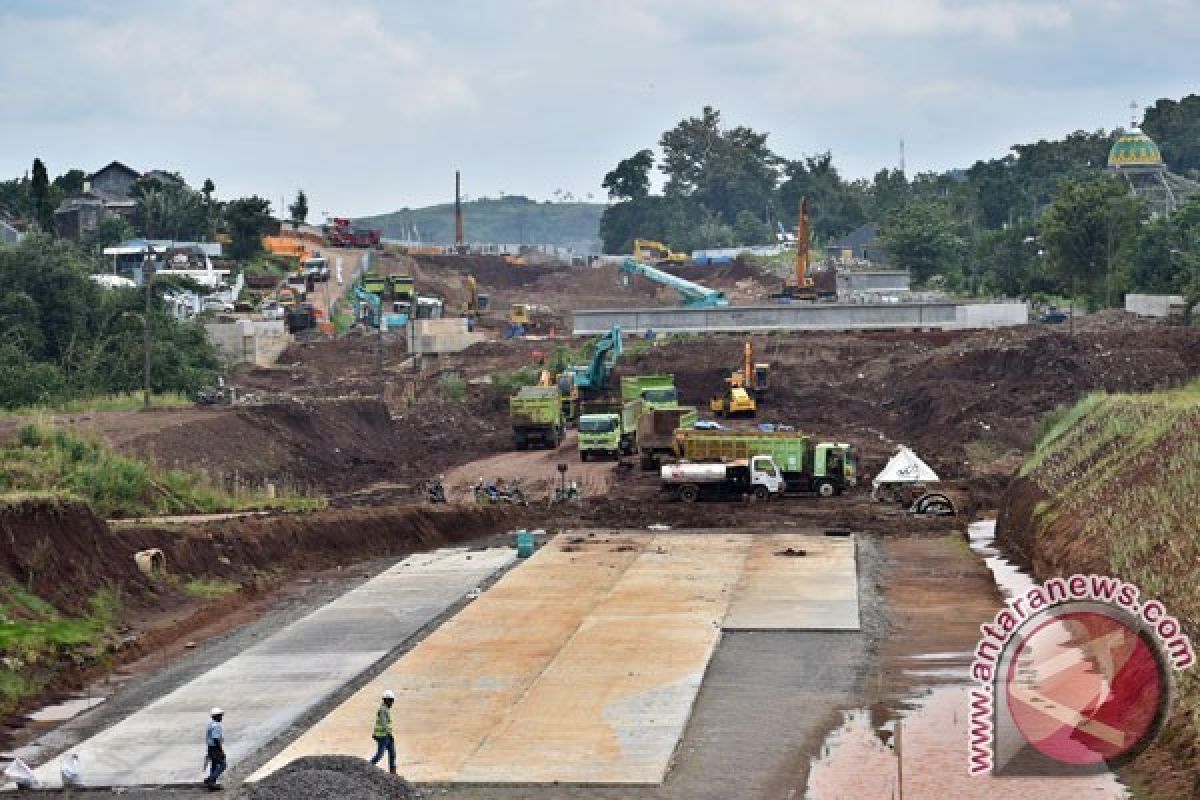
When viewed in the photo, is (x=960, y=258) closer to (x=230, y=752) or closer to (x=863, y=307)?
(x=863, y=307)

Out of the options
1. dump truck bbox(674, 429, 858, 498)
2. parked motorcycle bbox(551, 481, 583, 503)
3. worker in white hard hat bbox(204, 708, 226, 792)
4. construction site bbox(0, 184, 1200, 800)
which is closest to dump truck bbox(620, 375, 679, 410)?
construction site bbox(0, 184, 1200, 800)

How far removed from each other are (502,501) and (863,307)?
50.1 metres

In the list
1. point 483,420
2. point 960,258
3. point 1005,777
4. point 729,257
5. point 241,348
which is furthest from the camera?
point 729,257

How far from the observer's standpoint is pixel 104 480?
195 feet

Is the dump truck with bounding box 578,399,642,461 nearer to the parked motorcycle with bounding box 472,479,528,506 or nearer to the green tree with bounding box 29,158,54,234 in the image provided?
the parked motorcycle with bounding box 472,479,528,506

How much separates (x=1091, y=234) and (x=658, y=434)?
64612 millimetres

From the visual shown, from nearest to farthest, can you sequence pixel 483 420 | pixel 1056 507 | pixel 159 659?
pixel 159 659 < pixel 1056 507 < pixel 483 420

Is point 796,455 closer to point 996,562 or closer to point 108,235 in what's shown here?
point 996,562

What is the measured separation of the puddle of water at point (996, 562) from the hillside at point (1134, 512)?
52cm

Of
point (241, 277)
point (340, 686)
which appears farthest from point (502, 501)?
point (241, 277)

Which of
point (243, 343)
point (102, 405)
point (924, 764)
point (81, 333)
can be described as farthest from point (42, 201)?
point (924, 764)

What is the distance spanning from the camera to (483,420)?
99.5 meters

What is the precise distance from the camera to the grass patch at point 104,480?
57500 mm

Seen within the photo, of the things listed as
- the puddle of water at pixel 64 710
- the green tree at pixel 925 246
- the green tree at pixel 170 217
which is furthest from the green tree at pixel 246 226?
the puddle of water at pixel 64 710
